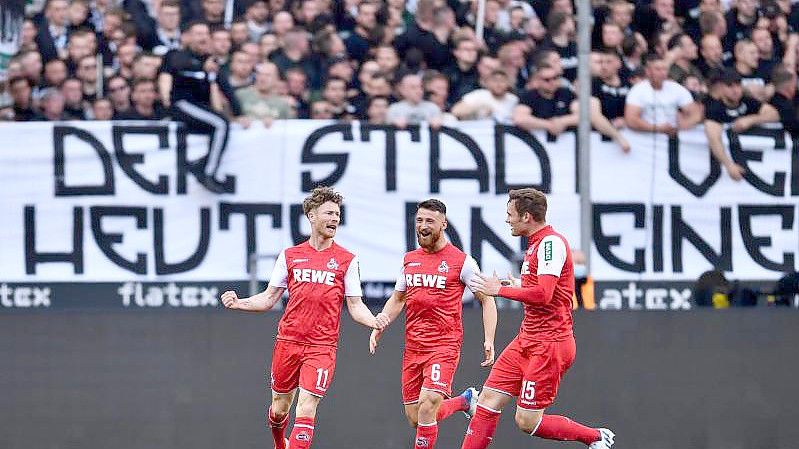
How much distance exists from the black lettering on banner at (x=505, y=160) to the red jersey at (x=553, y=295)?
233 cm

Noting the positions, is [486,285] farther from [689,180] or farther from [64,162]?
[64,162]

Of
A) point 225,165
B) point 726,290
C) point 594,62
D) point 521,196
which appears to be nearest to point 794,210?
point 726,290

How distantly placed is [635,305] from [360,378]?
227cm

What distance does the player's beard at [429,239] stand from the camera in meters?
10.4

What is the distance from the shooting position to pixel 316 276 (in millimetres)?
10266

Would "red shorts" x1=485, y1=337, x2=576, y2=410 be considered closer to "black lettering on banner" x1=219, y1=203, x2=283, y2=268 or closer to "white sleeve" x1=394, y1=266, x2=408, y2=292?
"white sleeve" x1=394, y1=266, x2=408, y2=292

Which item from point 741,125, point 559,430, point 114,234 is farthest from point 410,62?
point 559,430

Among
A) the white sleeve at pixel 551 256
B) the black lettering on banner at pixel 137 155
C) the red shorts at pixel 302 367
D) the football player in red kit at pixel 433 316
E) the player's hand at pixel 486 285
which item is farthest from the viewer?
the black lettering on banner at pixel 137 155

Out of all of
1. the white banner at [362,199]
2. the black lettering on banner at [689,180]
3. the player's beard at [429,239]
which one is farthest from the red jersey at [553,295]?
the black lettering on banner at [689,180]

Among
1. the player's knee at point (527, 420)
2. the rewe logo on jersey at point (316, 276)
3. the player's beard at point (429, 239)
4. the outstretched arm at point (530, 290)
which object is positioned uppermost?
the player's beard at point (429, 239)

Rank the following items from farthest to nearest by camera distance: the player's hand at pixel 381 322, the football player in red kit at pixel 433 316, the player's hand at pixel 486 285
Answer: the football player in red kit at pixel 433 316
the player's hand at pixel 381 322
the player's hand at pixel 486 285

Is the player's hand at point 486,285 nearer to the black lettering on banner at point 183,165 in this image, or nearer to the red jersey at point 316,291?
the red jersey at point 316,291

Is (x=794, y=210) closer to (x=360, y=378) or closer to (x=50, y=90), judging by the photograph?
(x=360, y=378)

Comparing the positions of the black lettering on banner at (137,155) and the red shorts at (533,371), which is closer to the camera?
the red shorts at (533,371)
